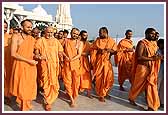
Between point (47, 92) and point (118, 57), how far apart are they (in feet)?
9.95

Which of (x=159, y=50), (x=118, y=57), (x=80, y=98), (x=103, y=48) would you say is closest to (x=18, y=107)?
(x=80, y=98)

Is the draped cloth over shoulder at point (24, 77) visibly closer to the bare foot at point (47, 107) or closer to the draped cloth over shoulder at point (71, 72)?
the bare foot at point (47, 107)

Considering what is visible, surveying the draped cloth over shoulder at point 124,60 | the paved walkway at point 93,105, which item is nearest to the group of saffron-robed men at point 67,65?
the paved walkway at point 93,105

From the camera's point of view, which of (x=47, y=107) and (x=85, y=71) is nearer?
(x=47, y=107)

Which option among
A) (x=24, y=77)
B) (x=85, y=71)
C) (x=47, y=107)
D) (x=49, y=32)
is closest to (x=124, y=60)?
(x=85, y=71)

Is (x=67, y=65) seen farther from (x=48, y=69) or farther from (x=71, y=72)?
(x=48, y=69)

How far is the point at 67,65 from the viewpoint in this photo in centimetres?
583

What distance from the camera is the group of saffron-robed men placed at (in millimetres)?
4922

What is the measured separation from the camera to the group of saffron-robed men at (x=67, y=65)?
4922 mm

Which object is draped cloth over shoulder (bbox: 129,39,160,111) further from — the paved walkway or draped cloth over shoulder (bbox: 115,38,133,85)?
draped cloth over shoulder (bbox: 115,38,133,85)

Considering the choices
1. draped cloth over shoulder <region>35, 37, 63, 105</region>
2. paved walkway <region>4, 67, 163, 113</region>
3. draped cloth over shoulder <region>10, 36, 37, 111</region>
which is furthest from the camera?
paved walkway <region>4, 67, 163, 113</region>

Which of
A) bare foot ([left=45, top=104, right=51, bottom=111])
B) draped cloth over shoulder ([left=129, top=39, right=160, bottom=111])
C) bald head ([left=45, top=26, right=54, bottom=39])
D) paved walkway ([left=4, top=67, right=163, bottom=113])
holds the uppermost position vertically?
bald head ([left=45, top=26, right=54, bottom=39])

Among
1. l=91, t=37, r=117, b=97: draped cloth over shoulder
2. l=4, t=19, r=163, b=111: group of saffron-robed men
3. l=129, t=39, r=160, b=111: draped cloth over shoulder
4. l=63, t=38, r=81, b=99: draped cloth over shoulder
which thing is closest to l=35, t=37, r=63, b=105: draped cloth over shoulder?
l=4, t=19, r=163, b=111: group of saffron-robed men

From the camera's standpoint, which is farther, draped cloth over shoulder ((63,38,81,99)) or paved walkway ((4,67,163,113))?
draped cloth over shoulder ((63,38,81,99))
